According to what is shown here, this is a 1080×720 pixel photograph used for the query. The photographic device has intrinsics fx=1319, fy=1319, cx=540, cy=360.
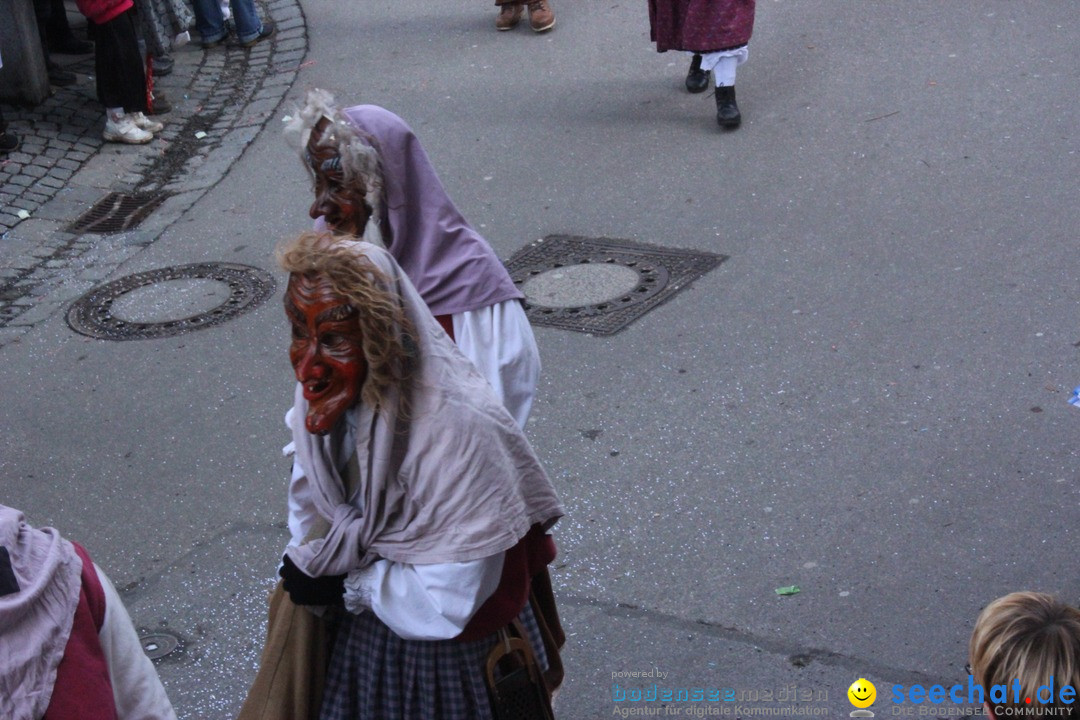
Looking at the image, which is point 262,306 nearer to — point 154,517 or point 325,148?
point 154,517

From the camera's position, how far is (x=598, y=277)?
6.70 m

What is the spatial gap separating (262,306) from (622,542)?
2.94 metres

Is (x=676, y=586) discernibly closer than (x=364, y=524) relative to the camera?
No

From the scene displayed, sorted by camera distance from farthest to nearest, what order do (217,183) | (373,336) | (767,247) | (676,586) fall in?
(217,183) → (767,247) → (676,586) → (373,336)

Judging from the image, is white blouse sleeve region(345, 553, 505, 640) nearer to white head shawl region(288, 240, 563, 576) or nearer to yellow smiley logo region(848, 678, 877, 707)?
white head shawl region(288, 240, 563, 576)

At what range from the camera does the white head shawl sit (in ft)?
Result: 8.16

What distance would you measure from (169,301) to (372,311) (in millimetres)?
4859

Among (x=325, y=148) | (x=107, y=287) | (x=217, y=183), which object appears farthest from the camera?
(x=217, y=183)

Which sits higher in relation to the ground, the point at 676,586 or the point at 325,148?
the point at 325,148

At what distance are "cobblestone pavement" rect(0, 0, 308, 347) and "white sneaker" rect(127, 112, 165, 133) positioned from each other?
6 cm

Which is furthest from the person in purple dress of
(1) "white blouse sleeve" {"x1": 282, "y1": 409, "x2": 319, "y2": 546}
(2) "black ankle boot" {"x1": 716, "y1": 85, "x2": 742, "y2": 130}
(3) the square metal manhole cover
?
(1) "white blouse sleeve" {"x1": 282, "y1": 409, "x2": 319, "y2": 546}

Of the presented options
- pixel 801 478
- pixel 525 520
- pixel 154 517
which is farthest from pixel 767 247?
pixel 525 520

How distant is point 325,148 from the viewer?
3486 millimetres

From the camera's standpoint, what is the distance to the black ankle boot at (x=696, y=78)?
9.04m
